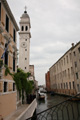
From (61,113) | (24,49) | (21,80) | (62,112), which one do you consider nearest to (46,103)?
(61,113)

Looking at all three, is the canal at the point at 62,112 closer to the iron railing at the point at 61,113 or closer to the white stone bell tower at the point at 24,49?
the iron railing at the point at 61,113

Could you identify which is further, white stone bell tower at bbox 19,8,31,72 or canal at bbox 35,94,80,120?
white stone bell tower at bbox 19,8,31,72

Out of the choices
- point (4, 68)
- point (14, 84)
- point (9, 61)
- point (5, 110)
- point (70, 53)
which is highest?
point (70, 53)

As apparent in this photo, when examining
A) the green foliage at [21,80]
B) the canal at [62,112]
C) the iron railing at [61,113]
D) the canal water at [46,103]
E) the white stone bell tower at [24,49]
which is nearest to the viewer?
the iron railing at [61,113]

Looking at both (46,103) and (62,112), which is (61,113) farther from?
(62,112)

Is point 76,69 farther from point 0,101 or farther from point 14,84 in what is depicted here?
point 0,101

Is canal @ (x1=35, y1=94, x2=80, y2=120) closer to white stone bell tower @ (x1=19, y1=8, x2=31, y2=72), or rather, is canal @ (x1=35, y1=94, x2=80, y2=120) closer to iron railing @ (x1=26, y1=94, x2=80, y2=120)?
iron railing @ (x1=26, y1=94, x2=80, y2=120)

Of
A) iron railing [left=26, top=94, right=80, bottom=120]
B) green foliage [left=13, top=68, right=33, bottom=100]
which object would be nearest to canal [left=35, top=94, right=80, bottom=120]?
iron railing [left=26, top=94, right=80, bottom=120]

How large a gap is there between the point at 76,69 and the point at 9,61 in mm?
19733

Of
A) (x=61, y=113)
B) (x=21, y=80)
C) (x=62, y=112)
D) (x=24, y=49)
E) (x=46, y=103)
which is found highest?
(x=24, y=49)

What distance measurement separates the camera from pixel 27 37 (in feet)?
112

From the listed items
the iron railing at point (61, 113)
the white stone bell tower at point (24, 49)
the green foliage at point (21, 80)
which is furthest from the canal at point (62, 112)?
the white stone bell tower at point (24, 49)

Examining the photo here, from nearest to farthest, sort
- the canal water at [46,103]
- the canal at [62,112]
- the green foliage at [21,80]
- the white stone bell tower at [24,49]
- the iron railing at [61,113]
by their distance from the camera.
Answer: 1. the iron railing at [61,113]
2. the canal at [62,112]
3. the green foliage at [21,80]
4. the canal water at [46,103]
5. the white stone bell tower at [24,49]

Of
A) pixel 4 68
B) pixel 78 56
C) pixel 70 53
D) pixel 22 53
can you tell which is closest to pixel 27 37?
pixel 22 53
